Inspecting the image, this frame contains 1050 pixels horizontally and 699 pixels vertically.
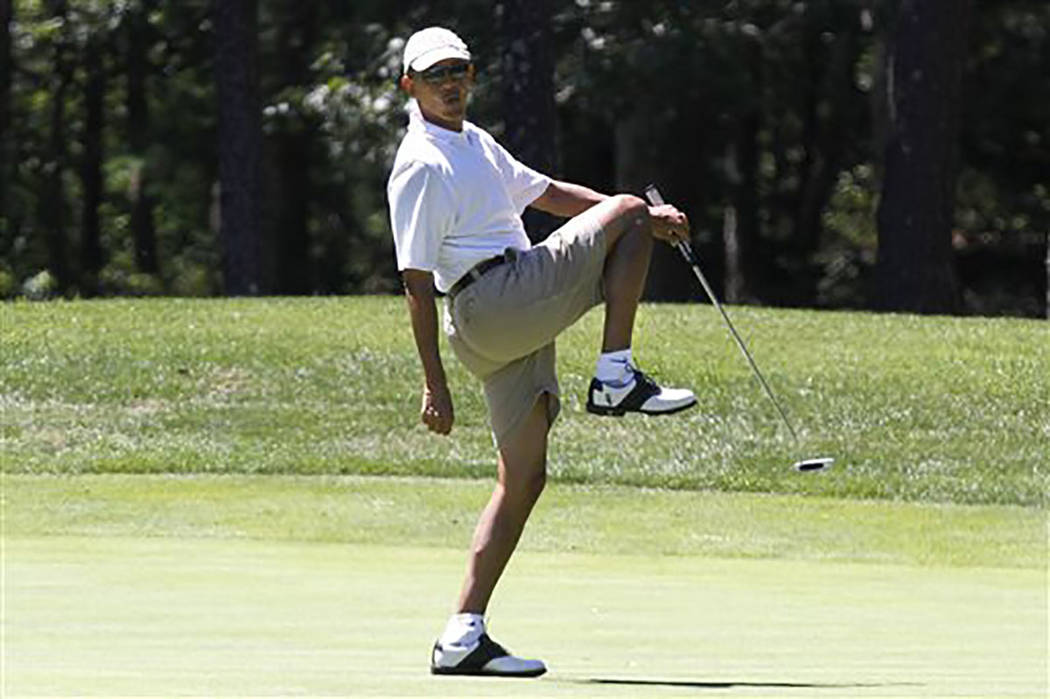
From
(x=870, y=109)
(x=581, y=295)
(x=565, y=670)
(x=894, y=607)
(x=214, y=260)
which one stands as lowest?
(x=214, y=260)

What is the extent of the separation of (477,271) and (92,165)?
41337mm

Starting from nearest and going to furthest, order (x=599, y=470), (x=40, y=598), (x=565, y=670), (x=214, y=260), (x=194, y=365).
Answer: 1. (x=565, y=670)
2. (x=40, y=598)
3. (x=599, y=470)
4. (x=194, y=365)
5. (x=214, y=260)

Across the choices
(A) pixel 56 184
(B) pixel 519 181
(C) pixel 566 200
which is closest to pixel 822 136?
(A) pixel 56 184

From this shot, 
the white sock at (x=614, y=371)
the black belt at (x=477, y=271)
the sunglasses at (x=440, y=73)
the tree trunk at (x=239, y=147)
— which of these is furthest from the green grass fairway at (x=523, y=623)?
the tree trunk at (x=239, y=147)

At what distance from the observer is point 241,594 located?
9430 mm

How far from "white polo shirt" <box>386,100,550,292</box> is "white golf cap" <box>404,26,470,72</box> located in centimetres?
12

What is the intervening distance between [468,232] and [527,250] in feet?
0.65

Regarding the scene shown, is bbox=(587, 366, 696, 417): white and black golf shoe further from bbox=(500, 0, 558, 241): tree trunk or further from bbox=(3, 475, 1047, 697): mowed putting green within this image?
bbox=(500, 0, 558, 241): tree trunk

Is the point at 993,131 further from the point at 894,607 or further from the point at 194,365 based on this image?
the point at 894,607

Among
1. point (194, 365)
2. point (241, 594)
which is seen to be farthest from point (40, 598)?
point (194, 365)

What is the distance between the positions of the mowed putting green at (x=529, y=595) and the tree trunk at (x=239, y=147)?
51.0ft

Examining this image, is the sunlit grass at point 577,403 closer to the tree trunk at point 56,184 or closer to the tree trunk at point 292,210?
the tree trunk at point 292,210

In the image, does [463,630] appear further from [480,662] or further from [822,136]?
[822,136]

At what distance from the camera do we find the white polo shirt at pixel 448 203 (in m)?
7.53
